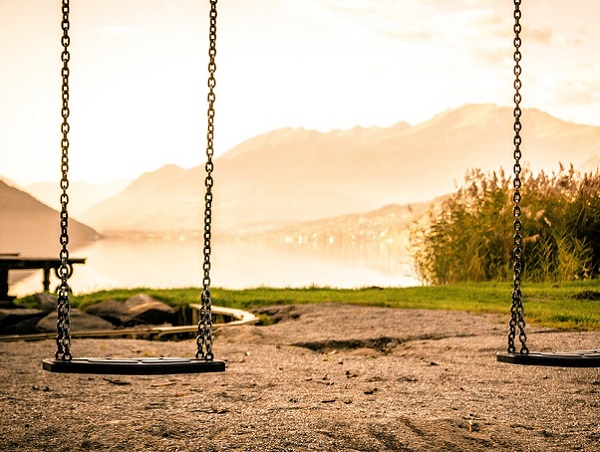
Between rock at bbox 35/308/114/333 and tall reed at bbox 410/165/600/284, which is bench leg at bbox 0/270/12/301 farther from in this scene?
tall reed at bbox 410/165/600/284

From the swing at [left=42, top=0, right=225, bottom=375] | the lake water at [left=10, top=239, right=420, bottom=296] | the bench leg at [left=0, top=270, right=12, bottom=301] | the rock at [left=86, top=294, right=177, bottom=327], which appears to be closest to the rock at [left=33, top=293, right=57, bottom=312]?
the rock at [left=86, top=294, right=177, bottom=327]

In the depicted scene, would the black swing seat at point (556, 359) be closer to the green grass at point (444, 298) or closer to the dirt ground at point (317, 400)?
the dirt ground at point (317, 400)

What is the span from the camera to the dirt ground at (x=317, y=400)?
4418 mm

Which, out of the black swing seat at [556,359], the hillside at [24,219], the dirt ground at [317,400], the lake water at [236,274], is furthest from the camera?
the hillside at [24,219]

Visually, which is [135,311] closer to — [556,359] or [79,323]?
[79,323]

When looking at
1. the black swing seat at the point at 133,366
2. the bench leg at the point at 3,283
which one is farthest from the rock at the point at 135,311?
the black swing seat at the point at 133,366

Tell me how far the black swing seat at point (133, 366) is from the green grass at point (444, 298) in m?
5.63

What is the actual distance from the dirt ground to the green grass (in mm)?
1684

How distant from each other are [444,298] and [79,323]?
4.98 meters

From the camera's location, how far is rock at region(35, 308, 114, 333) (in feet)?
33.0

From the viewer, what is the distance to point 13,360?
7.03 m

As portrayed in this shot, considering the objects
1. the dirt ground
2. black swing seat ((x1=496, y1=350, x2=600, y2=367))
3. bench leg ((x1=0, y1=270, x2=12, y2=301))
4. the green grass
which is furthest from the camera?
bench leg ((x1=0, y1=270, x2=12, y2=301))

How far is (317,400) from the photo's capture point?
17.6 ft

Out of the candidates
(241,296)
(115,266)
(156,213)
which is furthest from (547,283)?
(156,213)
